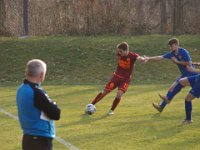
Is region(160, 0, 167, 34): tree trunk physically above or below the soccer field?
below

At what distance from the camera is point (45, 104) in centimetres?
600

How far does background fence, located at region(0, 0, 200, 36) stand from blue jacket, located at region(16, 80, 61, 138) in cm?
2505

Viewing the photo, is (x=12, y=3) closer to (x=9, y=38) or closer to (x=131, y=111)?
(x=9, y=38)

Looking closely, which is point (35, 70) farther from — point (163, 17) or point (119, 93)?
point (163, 17)

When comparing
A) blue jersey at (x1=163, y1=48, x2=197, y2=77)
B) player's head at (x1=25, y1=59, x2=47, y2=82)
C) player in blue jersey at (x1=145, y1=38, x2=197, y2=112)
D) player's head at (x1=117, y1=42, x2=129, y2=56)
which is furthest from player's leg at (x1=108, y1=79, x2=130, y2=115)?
player's head at (x1=25, y1=59, x2=47, y2=82)

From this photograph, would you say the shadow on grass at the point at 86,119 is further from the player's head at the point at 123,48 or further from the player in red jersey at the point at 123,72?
the player's head at the point at 123,48

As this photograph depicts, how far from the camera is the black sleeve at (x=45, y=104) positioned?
19.6 ft

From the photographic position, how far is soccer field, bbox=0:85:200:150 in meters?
9.36

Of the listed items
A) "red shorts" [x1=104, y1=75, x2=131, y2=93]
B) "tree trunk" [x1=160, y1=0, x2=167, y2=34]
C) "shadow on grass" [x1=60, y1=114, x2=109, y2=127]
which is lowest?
"tree trunk" [x1=160, y1=0, x2=167, y2=34]

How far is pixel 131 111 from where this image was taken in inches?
534

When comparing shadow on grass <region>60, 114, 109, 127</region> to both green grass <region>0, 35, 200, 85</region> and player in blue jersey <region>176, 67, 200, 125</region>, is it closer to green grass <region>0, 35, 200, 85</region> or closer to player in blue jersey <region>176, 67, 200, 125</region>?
player in blue jersey <region>176, 67, 200, 125</region>

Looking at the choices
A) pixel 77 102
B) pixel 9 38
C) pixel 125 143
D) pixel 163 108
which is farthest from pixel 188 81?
pixel 9 38

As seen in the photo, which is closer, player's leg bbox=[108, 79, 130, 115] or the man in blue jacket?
the man in blue jacket

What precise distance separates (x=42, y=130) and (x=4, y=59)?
19810mm
